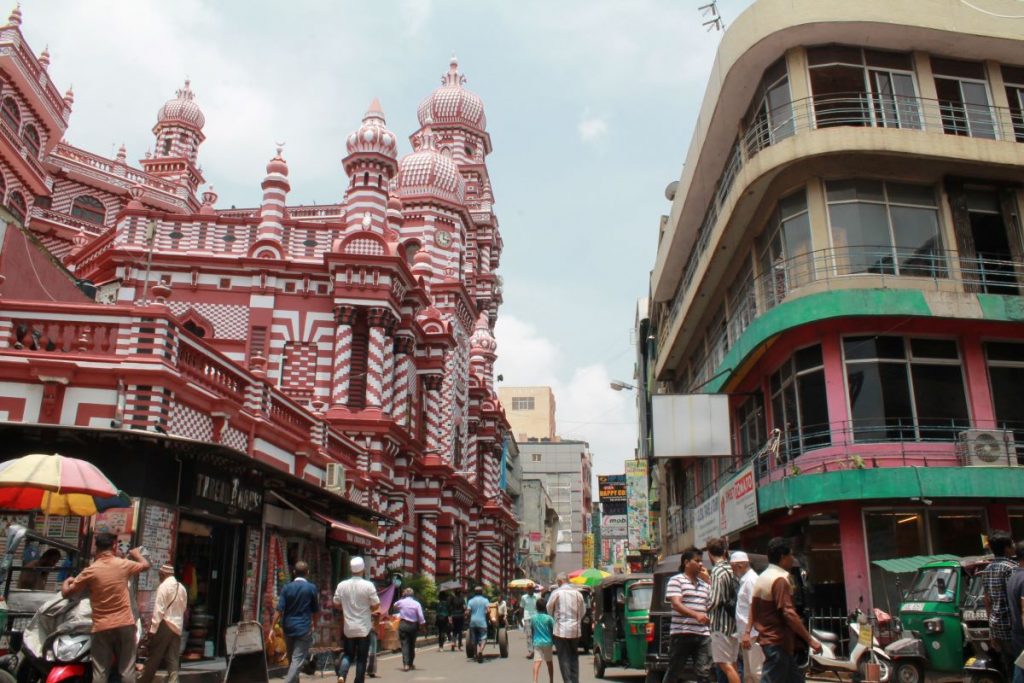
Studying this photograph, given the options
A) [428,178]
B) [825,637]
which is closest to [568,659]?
[825,637]

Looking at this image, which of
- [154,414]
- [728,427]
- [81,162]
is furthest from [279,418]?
[81,162]

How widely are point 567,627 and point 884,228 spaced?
1171 cm

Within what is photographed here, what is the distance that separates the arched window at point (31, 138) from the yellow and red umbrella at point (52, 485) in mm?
28934

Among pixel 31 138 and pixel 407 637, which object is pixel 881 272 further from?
pixel 31 138

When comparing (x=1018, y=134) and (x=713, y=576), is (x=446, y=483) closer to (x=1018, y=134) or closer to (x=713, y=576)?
(x=1018, y=134)

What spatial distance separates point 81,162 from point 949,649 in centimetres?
5003

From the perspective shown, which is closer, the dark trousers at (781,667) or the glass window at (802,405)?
the dark trousers at (781,667)

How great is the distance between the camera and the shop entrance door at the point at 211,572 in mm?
14180

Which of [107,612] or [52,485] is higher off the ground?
[52,485]

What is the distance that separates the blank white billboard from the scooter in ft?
26.1

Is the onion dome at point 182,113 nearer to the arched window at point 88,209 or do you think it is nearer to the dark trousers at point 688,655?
the arched window at point 88,209

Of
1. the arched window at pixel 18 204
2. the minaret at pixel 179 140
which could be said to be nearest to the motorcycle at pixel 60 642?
the arched window at pixel 18 204

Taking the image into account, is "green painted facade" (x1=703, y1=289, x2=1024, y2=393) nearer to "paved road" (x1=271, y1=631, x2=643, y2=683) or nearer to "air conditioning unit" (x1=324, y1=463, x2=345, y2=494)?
"paved road" (x1=271, y1=631, x2=643, y2=683)

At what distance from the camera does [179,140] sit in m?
58.9
